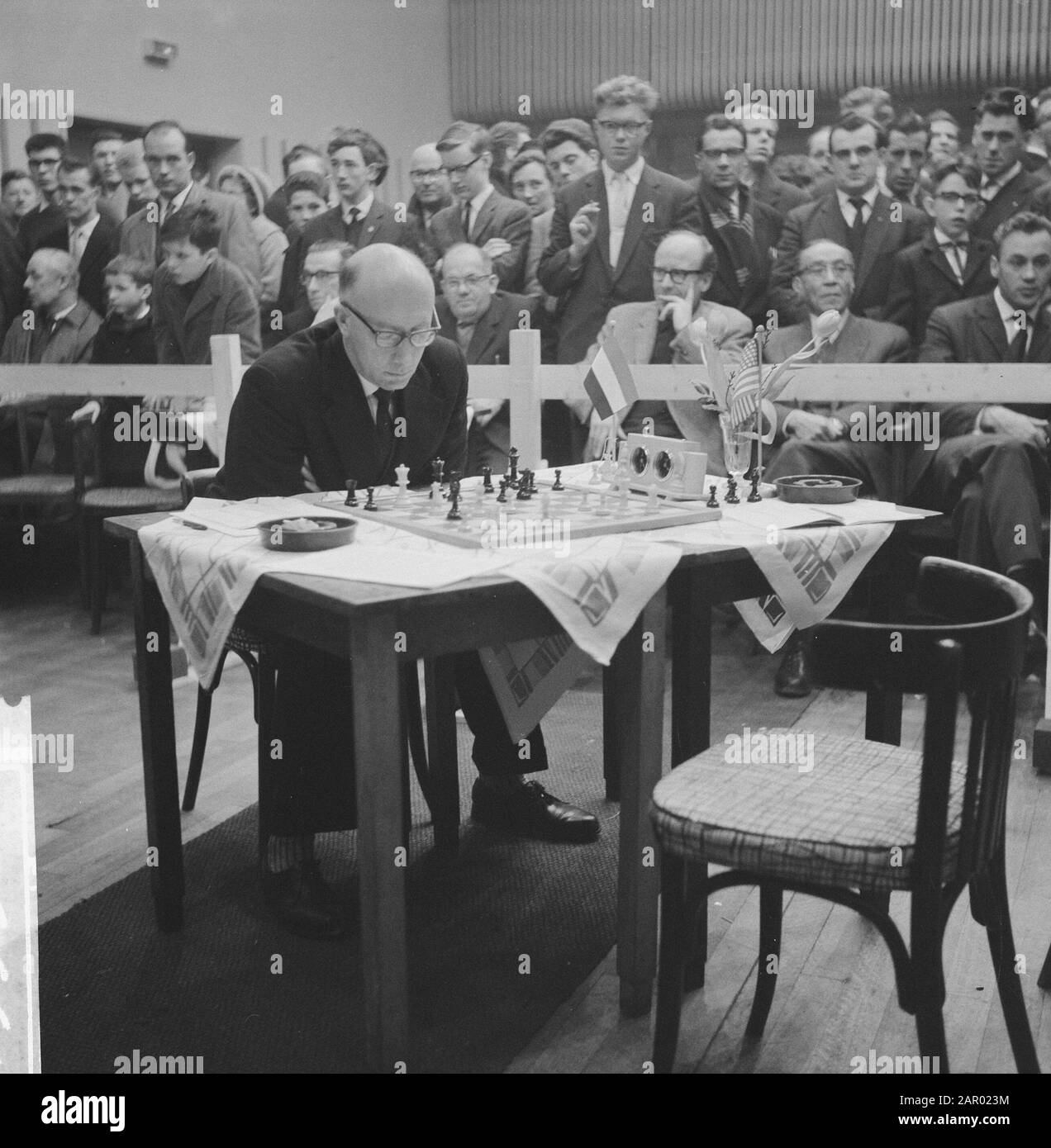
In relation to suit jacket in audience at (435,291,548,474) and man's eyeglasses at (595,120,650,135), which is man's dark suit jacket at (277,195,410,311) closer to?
suit jacket in audience at (435,291,548,474)

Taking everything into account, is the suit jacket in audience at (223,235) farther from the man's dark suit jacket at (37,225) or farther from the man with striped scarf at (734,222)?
the man with striped scarf at (734,222)

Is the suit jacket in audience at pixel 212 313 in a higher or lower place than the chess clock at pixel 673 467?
higher

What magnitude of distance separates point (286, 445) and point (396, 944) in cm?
116

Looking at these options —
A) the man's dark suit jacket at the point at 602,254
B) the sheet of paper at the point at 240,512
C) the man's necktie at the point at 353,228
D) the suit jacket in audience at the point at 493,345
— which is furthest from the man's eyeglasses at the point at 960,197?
the sheet of paper at the point at 240,512

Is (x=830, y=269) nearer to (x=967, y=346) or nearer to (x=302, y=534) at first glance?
(x=967, y=346)

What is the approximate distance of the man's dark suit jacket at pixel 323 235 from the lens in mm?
5457

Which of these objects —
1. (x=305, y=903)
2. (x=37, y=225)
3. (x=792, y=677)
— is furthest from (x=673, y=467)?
(x=37, y=225)

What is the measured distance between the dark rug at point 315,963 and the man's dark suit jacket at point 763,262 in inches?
95.1

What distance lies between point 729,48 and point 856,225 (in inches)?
39.0

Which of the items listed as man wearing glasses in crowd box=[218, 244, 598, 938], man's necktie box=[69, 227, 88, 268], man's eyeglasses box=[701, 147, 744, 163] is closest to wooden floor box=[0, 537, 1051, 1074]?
man wearing glasses in crowd box=[218, 244, 598, 938]

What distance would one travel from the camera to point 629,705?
2096 mm

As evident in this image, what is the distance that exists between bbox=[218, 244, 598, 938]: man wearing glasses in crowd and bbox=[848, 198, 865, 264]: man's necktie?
7.08ft

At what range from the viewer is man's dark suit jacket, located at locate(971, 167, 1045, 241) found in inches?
177
